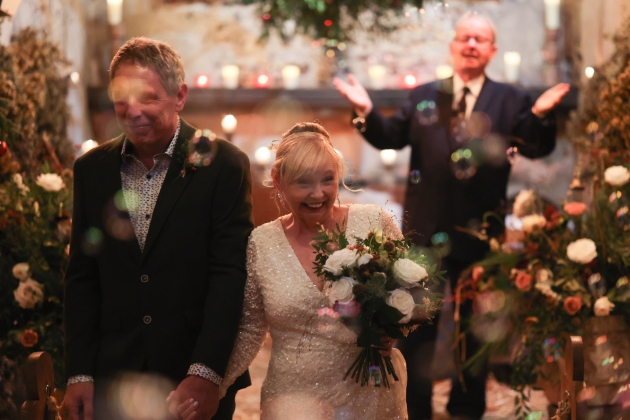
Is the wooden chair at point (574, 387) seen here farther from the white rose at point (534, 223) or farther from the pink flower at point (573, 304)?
the white rose at point (534, 223)

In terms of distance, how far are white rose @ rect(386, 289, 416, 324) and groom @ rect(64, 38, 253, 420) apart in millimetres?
546

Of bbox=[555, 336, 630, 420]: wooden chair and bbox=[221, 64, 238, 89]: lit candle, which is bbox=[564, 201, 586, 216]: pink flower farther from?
bbox=[221, 64, 238, 89]: lit candle

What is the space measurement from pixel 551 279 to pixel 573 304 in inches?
8.5

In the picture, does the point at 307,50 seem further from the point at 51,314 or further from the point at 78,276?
the point at 78,276

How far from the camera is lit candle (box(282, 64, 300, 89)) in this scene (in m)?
7.40

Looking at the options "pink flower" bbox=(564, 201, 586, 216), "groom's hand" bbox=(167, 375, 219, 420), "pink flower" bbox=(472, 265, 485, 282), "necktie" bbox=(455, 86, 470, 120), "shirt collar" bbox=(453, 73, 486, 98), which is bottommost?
"groom's hand" bbox=(167, 375, 219, 420)

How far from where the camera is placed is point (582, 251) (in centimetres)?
390

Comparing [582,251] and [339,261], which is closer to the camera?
[339,261]

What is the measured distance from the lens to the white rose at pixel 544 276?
4008 mm

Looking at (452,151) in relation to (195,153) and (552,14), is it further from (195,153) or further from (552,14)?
(552,14)

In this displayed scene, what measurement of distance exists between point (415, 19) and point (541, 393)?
388 centimetres

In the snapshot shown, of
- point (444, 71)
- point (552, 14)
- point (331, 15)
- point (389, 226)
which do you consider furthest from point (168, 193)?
point (552, 14)

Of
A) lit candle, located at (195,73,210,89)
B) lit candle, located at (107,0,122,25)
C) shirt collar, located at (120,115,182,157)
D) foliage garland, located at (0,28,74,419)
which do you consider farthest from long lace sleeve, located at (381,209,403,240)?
lit candle, located at (107,0,122,25)

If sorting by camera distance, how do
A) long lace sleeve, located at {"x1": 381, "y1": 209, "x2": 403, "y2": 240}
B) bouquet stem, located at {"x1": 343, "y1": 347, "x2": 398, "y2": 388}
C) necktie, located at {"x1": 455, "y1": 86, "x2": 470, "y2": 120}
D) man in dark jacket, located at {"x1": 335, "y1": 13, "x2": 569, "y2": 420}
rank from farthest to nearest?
necktie, located at {"x1": 455, "y1": 86, "x2": 470, "y2": 120} < man in dark jacket, located at {"x1": 335, "y1": 13, "x2": 569, "y2": 420} < long lace sleeve, located at {"x1": 381, "y1": 209, "x2": 403, "y2": 240} < bouquet stem, located at {"x1": 343, "y1": 347, "x2": 398, "y2": 388}
